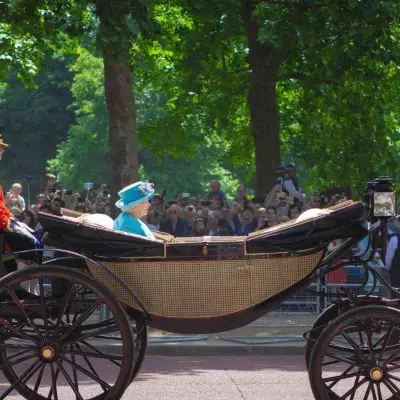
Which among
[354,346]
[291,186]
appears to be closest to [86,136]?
[291,186]

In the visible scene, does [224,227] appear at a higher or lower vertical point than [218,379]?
higher

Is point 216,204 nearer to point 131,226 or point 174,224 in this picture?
point 174,224

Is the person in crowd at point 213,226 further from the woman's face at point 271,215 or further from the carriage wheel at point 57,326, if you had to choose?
the carriage wheel at point 57,326

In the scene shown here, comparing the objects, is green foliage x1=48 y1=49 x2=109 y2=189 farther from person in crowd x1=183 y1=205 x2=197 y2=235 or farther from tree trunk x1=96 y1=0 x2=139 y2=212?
tree trunk x1=96 y1=0 x2=139 y2=212

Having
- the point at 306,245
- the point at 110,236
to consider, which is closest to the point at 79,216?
the point at 110,236

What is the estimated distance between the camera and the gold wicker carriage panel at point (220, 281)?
26.7 feet

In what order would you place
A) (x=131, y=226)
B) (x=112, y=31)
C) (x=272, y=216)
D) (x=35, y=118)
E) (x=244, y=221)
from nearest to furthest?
(x=131, y=226) < (x=112, y=31) < (x=272, y=216) < (x=244, y=221) < (x=35, y=118)

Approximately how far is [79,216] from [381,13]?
36.2 ft

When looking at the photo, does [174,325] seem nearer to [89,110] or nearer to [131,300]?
[131,300]

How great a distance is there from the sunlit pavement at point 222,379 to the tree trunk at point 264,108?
35.8 feet

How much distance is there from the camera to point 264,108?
24125 millimetres

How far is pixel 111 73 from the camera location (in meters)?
17.1

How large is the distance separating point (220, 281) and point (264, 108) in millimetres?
16184

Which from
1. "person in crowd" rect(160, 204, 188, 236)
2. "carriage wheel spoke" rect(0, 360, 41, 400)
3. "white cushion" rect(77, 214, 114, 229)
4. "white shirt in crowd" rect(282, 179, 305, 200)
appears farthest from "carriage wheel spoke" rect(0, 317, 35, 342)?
"white shirt in crowd" rect(282, 179, 305, 200)
